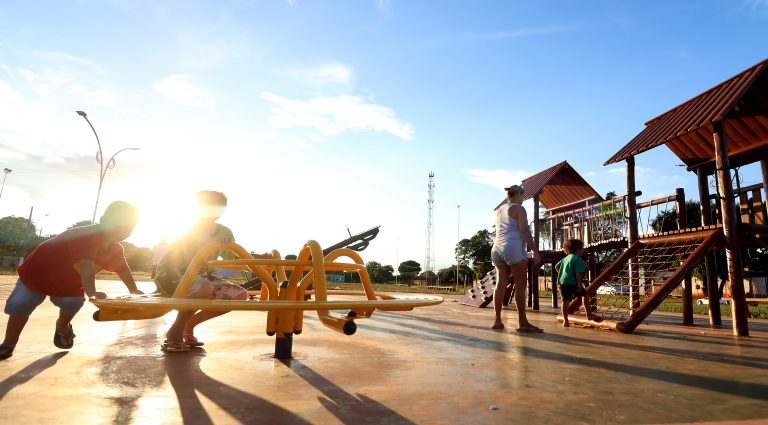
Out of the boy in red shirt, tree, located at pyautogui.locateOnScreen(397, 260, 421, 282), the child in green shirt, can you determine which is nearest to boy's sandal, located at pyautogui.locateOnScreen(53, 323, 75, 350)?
the boy in red shirt

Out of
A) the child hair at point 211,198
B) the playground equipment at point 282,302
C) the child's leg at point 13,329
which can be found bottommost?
the child's leg at point 13,329

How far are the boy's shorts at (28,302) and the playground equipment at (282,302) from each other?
3.93 ft

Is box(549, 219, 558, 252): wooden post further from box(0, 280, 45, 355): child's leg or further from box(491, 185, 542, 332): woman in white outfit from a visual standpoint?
box(0, 280, 45, 355): child's leg

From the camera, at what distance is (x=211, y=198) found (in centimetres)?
380

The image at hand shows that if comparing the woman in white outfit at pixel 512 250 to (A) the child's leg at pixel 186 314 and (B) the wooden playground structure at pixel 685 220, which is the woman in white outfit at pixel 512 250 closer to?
(B) the wooden playground structure at pixel 685 220

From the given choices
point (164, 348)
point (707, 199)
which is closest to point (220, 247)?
point (164, 348)

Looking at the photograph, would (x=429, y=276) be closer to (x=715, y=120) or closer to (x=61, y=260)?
(x=715, y=120)

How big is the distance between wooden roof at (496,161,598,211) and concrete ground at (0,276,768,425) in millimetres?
8563

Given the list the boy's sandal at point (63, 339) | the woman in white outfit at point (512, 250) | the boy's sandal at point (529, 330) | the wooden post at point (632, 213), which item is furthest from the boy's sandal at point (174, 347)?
the wooden post at point (632, 213)

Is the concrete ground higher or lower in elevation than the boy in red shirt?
lower

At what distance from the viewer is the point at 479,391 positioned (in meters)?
2.41

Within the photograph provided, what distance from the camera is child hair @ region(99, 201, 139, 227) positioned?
3313mm

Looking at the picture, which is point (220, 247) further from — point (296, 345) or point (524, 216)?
point (524, 216)

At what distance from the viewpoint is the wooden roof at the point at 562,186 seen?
1263cm
